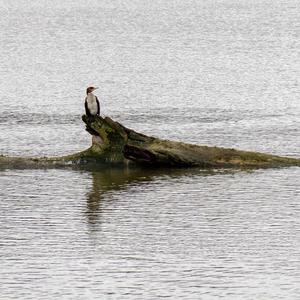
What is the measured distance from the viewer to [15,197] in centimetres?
4519

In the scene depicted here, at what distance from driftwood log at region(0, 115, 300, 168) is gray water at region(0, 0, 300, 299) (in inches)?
16.2

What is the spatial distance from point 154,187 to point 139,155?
1483 mm

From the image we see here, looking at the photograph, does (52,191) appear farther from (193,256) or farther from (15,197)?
(193,256)

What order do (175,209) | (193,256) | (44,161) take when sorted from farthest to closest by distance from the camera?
1. (44,161)
2. (175,209)
3. (193,256)

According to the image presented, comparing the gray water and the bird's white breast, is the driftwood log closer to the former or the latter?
the gray water

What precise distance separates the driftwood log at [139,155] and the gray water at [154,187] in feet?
1.35

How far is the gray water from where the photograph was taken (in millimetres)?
35000

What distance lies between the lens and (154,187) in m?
46.2

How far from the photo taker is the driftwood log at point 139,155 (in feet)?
153

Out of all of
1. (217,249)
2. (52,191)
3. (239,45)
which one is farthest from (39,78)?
(217,249)

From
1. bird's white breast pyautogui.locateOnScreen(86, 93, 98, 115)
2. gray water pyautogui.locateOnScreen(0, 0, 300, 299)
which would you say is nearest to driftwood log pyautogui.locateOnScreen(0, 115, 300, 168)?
gray water pyautogui.locateOnScreen(0, 0, 300, 299)

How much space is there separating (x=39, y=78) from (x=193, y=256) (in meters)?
51.4

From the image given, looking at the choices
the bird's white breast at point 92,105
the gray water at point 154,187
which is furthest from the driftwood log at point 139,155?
the bird's white breast at point 92,105

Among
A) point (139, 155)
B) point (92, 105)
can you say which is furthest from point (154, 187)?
point (92, 105)
